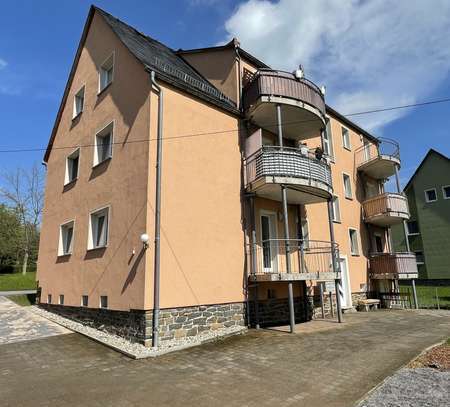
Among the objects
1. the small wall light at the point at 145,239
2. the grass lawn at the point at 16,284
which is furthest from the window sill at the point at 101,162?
the grass lawn at the point at 16,284

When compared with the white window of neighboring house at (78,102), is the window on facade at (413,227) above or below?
below

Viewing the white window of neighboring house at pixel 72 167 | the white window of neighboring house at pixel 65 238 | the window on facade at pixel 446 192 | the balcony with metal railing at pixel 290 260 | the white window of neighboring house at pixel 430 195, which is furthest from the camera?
the white window of neighboring house at pixel 430 195

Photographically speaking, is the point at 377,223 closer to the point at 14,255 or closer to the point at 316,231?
the point at 316,231

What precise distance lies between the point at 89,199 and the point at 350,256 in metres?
12.9

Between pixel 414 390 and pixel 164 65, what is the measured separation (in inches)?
469

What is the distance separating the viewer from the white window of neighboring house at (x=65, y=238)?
1469 cm

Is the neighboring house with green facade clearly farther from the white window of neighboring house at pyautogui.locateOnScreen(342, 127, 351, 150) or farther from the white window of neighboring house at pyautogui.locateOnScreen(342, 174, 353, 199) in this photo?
the white window of neighboring house at pyautogui.locateOnScreen(342, 174, 353, 199)

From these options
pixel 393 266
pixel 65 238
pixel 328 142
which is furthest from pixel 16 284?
pixel 393 266

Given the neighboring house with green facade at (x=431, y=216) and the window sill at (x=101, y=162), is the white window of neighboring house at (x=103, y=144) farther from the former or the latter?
the neighboring house with green facade at (x=431, y=216)

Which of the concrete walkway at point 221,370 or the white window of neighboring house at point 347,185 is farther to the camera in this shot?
the white window of neighboring house at point 347,185

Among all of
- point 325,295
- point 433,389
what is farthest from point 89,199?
point 433,389

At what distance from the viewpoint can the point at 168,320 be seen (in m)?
9.38

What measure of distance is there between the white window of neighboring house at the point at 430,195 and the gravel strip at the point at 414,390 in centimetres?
2811

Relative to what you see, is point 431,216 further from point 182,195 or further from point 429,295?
point 182,195
